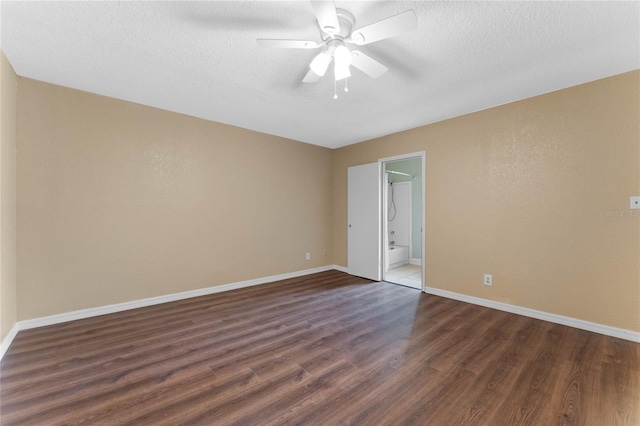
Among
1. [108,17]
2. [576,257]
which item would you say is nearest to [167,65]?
[108,17]

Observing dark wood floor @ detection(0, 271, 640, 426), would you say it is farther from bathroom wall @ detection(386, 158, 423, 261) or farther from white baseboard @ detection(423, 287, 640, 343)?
bathroom wall @ detection(386, 158, 423, 261)

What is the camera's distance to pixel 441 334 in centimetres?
246

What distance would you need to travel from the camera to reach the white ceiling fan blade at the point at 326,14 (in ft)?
4.58

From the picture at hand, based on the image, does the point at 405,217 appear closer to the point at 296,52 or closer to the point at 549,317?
the point at 549,317

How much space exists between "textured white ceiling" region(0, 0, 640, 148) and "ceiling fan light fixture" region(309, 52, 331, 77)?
0.19 metres

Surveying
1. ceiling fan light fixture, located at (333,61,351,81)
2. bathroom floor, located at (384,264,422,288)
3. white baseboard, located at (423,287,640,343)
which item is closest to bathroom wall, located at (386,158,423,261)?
bathroom floor, located at (384,264,422,288)

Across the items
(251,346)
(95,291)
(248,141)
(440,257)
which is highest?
(248,141)

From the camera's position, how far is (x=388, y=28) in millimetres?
1533

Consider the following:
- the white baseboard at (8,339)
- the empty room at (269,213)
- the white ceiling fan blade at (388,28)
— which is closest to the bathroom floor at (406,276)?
the empty room at (269,213)

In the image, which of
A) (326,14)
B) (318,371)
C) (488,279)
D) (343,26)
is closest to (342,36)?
(343,26)

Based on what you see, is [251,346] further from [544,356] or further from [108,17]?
[108,17]

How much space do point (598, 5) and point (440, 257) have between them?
280cm

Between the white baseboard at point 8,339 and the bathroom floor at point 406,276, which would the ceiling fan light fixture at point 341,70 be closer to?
the bathroom floor at point 406,276

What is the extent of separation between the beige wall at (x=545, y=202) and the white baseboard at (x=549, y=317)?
0.17 feet
